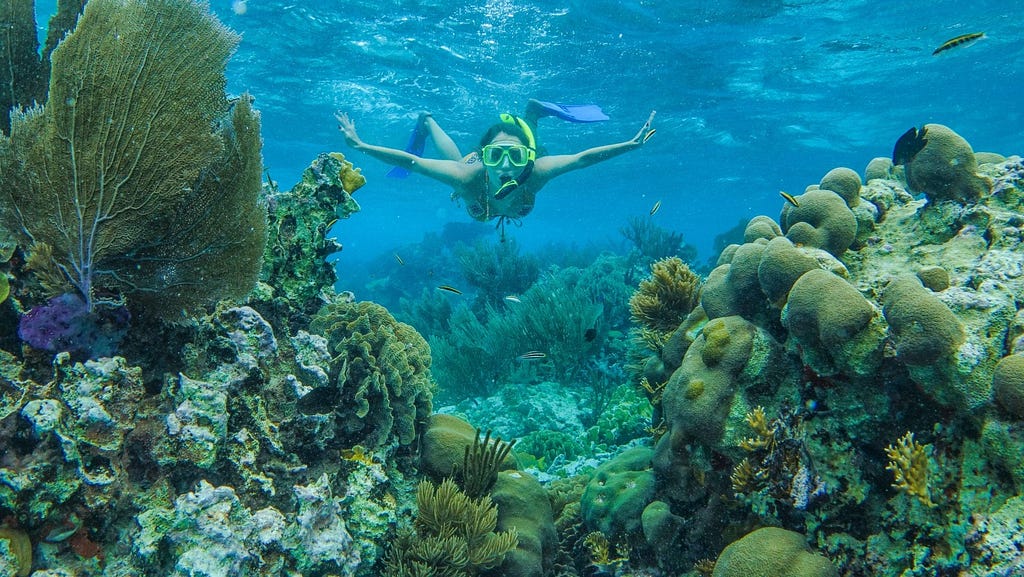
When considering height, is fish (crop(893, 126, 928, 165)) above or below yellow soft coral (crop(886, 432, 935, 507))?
above

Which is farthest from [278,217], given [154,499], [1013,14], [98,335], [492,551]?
[1013,14]

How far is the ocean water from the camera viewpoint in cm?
1462

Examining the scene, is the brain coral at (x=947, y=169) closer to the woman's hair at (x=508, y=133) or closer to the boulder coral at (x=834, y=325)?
the boulder coral at (x=834, y=325)

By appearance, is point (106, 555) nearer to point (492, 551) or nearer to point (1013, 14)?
point (492, 551)

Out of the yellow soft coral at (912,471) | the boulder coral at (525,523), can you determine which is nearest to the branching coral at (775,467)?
the yellow soft coral at (912,471)

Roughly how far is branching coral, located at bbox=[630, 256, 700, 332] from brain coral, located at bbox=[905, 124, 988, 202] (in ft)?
6.48

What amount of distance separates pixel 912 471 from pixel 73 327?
4843 millimetres

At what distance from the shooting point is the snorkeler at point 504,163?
25.5 ft

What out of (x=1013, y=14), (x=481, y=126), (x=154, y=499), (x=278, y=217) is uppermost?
(x=481, y=126)

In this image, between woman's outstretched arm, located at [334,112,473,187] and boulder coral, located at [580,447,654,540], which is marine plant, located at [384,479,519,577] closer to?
boulder coral, located at [580,447,654,540]

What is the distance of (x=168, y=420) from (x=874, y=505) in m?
4.13

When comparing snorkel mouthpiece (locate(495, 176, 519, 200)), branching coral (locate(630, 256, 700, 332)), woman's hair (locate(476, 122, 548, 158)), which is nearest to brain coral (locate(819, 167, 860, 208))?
branching coral (locate(630, 256, 700, 332))

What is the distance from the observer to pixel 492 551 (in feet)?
11.6

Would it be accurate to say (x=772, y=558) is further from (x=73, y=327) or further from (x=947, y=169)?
(x=73, y=327)
